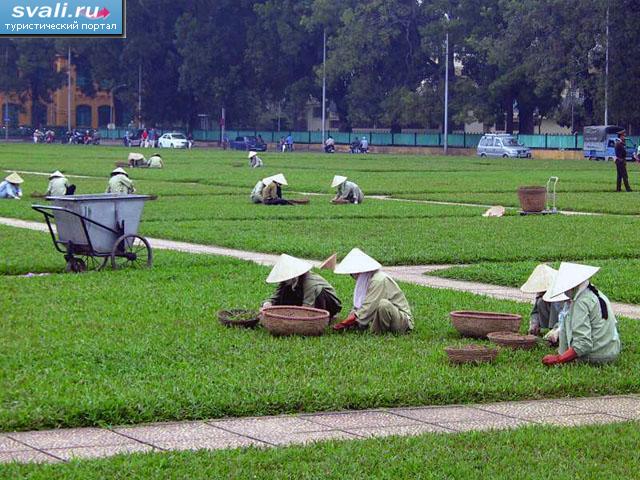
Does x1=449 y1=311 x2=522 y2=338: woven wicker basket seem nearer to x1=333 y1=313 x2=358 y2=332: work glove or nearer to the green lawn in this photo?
x1=333 y1=313 x2=358 y2=332: work glove

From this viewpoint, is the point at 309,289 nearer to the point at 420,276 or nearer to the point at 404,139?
the point at 420,276

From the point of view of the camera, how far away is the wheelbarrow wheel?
16.6m

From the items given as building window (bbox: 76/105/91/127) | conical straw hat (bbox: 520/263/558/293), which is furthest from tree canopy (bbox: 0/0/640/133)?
conical straw hat (bbox: 520/263/558/293)

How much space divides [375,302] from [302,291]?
2.90ft

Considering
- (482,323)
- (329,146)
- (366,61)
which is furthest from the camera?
(329,146)

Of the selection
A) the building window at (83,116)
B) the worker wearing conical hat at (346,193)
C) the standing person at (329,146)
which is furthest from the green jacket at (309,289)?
the building window at (83,116)

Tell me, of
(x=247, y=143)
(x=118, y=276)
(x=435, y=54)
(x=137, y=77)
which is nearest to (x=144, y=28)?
(x=137, y=77)

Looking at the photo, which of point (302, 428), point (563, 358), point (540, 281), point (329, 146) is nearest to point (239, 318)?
point (540, 281)

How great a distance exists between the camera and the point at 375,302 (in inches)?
471

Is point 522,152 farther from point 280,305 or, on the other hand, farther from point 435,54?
point 280,305

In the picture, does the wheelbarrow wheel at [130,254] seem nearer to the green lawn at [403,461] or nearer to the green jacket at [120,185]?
the green jacket at [120,185]

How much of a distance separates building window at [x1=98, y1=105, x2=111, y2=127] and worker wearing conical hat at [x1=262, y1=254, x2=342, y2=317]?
123489 millimetres

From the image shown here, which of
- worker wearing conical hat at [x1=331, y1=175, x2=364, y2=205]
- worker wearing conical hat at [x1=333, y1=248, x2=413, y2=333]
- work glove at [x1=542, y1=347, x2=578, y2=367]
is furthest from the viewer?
worker wearing conical hat at [x1=331, y1=175, x2=364, y2=205]

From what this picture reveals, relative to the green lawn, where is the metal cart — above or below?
above
